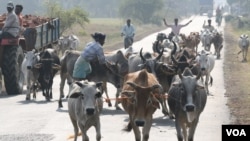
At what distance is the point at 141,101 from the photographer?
12.3 meters

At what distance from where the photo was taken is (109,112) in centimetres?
1755

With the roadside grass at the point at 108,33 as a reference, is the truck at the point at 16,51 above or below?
above

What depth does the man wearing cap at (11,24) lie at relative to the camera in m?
21.1

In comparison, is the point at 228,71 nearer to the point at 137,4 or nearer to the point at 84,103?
the point at 84,103

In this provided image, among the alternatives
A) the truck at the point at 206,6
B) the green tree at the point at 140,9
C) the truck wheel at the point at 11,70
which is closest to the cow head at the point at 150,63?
the truck wheel at the point at 11,70

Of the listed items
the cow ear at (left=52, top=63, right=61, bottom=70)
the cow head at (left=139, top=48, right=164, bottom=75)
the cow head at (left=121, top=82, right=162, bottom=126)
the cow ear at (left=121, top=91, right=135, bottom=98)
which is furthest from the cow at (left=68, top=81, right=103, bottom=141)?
the cow ear at (left=52, top=63, right=61, bottom=70)

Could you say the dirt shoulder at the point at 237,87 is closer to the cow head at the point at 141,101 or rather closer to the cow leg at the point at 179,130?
the cow leg at the point at 179,130

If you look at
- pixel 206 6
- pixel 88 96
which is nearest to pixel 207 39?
pixel 88 96

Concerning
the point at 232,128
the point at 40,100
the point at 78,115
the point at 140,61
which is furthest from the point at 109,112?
the point at 232,128

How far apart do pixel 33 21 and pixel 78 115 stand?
13720 millimetres

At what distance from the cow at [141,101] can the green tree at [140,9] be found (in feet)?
300

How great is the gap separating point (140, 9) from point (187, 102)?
9548 centimetres

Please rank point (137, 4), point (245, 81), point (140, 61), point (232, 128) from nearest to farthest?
point (232, 128)
point (140, 61)
point (245, 81)
point (137, 4)

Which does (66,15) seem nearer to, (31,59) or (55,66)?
(31,59)
